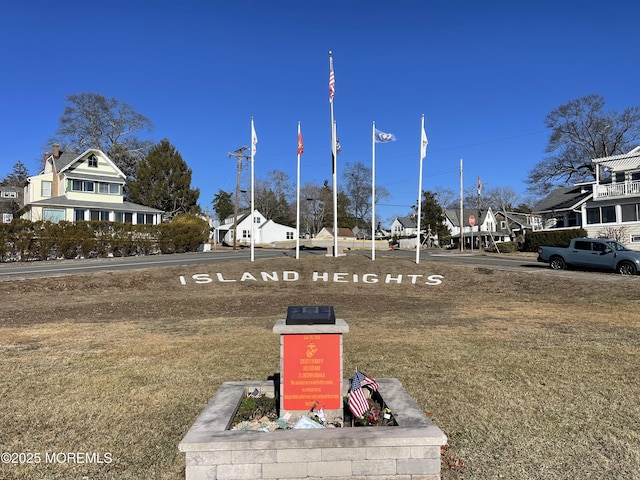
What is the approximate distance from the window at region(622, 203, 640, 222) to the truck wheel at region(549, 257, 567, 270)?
2110 centimetres

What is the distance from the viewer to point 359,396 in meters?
4.22

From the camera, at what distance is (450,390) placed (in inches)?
216

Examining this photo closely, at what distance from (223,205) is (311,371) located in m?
91.6

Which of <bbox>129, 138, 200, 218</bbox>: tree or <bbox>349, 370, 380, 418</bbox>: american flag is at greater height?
<bbox>129, 138, 200, 218</bbox>: tree

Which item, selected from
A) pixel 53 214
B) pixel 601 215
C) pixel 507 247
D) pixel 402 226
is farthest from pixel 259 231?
pixel 402 226

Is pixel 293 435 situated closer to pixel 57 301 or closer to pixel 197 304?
pixel 197 304

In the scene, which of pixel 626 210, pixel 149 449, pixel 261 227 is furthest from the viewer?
pixel 261 227

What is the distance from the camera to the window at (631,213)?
123 ft

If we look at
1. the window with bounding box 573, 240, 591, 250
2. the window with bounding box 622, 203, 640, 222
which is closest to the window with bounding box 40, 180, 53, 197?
the window with bounding box 573, 240, 591, 250

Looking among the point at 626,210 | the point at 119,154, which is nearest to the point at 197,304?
the point at 626,210

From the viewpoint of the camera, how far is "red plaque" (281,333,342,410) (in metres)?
4.19

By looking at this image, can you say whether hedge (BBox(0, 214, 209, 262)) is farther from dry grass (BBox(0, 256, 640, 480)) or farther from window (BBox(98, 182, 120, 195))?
dry grass (BBox(0, 256, 640, 480))

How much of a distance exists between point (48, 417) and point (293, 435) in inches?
120

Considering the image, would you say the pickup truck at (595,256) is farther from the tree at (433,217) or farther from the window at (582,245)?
the tree at (433,217)
